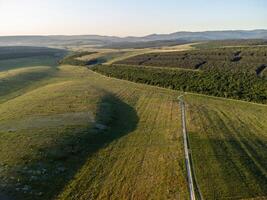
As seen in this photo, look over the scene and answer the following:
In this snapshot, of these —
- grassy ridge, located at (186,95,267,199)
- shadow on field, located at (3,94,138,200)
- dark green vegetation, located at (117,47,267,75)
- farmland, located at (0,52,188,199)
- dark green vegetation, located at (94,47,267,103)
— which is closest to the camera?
shadow on field, located at (3,94,138,200)

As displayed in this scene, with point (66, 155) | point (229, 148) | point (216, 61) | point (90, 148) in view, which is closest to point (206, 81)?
point (216, 61)

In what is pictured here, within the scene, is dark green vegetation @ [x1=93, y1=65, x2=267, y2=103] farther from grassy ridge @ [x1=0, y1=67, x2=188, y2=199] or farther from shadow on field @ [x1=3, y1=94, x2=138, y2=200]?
shadow on field @ [x1=3, y1=94, x2=138, y2=200]

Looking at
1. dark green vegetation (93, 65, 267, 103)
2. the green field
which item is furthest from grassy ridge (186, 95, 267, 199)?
dark green vegetation (93, 65, 267, 103)

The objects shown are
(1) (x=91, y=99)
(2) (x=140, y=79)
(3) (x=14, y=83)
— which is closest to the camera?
(1) (x=91, y=99)

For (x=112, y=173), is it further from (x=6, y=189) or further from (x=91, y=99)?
(x=91, y=99)

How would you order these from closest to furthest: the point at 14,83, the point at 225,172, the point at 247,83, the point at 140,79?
the point at 225,172, the point at 247,83, the point at 14,83, the point at 140,79

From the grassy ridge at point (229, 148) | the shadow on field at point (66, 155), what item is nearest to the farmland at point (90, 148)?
the shadow on field at point (66, 155)

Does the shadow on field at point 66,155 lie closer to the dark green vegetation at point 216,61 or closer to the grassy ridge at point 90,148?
the grassy ridge at point 90,148

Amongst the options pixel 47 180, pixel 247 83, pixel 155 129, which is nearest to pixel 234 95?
pixel 247 83
